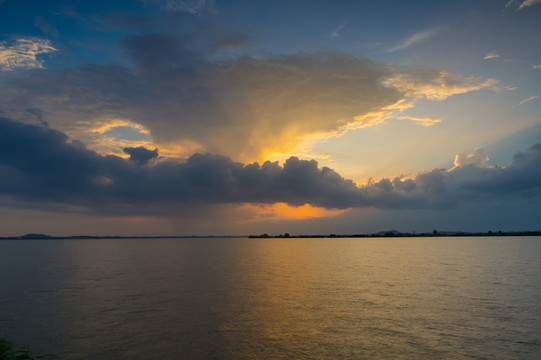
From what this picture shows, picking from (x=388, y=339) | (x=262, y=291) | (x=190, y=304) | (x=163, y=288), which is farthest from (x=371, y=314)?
(x=163, y=288)

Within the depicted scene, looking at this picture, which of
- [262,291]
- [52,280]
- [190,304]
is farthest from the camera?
[52,280]

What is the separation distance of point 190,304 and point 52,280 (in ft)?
115

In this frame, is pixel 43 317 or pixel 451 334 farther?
pixel 43 317

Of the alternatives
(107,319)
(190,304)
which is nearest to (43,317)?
(107,319)

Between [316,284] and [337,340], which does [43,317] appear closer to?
[337,340]

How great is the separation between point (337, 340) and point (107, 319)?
2167 centimetres

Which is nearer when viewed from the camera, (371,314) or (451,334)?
(451,334)

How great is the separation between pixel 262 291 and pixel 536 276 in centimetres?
5056

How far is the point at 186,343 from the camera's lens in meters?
23.2

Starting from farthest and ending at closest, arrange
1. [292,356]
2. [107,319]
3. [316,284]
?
[316,284] → [107,319] → [292,356]

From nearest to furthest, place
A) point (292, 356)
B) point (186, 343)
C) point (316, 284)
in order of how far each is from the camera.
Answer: point (292, 356) < point (186, 343) < point (316, 284)

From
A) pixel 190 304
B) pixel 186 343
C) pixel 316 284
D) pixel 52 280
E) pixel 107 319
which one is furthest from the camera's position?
pixel 52 280

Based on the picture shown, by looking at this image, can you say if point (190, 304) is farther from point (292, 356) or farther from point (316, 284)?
point (316, 284)

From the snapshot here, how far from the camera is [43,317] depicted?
3050 centimetres
